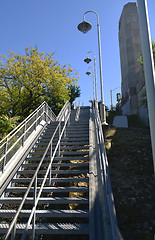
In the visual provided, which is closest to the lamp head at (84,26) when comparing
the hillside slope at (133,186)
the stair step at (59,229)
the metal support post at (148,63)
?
the metal support post at (148,63)

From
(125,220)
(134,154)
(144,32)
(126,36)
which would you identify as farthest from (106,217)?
(126,36)

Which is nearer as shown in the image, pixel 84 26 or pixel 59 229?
pixel 59 229

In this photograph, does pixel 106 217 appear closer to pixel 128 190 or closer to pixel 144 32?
pixel 128 190

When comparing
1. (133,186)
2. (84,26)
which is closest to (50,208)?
(133,186)

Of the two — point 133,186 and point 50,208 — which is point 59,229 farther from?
point 133,186

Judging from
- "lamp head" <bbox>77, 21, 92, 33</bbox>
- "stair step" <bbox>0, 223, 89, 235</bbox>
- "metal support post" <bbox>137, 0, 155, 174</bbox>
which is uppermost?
"lamp head" <bbox>77, 21, 92, 33</bbox>

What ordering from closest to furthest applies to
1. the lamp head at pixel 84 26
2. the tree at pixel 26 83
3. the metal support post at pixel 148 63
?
the metal support post at pixel 148 63
the lamp head at pixel 84 26
the tree at pixel 26 83

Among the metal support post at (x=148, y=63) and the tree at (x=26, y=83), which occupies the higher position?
the tree at (x=26, y=83)

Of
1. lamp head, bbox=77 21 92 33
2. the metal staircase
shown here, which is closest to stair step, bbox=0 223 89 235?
the metal staircase

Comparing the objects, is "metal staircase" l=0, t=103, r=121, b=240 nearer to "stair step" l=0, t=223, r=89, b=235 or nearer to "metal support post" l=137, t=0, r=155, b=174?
"stair step" l=0, t=223, r=89, b=235

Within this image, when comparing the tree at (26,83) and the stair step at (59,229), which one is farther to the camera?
the tree at (26,83)

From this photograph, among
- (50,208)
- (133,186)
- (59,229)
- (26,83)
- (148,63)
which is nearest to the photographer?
(148,63)

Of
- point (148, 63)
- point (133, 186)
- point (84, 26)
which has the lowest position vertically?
point (133, 186)

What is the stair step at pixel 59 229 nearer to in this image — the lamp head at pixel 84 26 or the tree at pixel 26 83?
the lamp head at pixel 84 26
